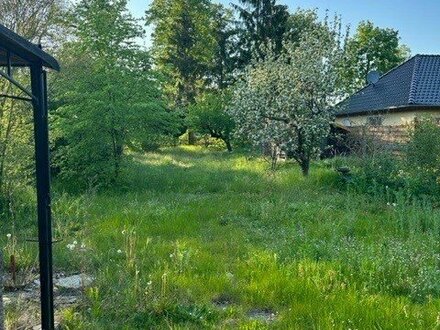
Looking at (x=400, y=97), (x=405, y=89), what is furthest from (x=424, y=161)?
(x=405, y=89)

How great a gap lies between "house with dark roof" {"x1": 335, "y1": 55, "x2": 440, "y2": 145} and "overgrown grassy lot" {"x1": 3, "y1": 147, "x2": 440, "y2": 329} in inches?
391

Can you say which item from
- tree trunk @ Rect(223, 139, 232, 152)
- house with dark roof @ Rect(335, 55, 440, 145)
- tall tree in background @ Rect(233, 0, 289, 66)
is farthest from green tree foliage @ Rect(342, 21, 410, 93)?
tree trunk @ Rect(223, 139, 232, 152)

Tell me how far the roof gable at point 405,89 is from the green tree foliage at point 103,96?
34.6ft

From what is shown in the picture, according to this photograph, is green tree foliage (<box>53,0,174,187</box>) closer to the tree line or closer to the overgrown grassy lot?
the tree line

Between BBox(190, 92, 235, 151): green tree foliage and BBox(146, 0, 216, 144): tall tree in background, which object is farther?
BBox(146, 0, 216, 144): tall tree in background

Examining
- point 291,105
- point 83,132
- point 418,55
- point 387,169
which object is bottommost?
point 387,169

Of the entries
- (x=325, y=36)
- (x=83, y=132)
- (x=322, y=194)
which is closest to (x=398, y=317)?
(x=322, y=194)

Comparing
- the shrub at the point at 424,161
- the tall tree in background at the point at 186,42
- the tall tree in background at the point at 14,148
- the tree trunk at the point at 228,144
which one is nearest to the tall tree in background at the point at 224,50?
the tall tree in background at the point at 186,42

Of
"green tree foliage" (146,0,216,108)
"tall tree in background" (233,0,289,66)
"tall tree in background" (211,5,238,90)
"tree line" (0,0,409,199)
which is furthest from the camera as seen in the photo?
"green tree foliage" (146,0,216,108)

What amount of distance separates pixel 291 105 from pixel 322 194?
3.55m

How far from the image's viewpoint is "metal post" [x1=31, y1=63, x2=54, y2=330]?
3.36m

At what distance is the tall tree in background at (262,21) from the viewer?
102 feet

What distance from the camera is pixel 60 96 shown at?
11305 millimetres

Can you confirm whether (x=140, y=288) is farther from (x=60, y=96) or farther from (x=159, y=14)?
(x=159, y=14)
